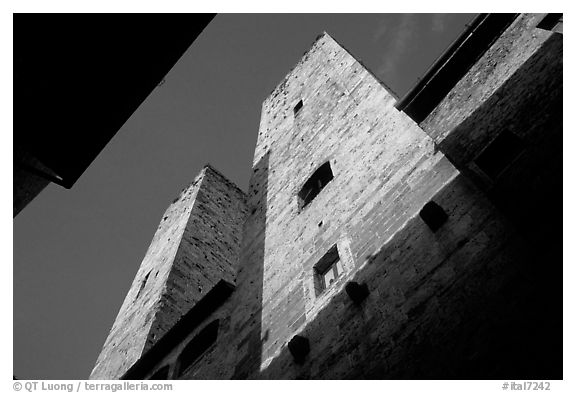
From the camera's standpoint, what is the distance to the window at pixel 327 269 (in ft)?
22.6

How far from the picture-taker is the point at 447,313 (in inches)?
185

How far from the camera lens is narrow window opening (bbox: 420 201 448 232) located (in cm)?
561

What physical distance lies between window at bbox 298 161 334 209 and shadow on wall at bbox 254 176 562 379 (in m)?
3.17

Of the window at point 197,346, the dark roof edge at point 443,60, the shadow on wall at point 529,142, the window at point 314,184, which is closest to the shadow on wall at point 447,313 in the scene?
the shadow on wall at point 529,142

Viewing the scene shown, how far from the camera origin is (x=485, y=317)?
440 cm

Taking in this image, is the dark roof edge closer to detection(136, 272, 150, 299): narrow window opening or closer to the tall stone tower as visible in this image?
the tall stone tower

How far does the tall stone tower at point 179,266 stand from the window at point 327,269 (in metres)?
6.29

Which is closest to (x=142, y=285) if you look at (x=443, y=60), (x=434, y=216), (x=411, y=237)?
(x=443, y=60)

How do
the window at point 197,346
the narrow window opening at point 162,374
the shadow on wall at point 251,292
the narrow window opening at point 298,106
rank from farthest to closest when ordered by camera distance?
the narrow window opening at point 298,106
the narrow window opening at point 162,374
the window at point 197,346
the shadow on wall at point 251,292

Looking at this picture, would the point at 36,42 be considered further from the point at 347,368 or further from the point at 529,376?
the point at 529,376

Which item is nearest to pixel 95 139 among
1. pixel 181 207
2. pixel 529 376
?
pixel 529 376

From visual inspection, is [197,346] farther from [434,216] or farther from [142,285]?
[142,285]

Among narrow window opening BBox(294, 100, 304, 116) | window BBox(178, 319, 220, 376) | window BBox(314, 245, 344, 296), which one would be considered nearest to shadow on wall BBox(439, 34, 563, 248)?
window BBox(314, 245, 344, 296)

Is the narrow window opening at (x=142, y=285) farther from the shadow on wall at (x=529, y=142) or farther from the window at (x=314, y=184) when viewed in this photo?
the shadow on wall at (x=529, y=142)
